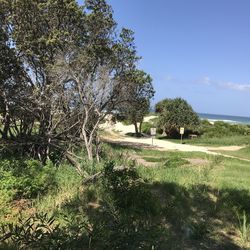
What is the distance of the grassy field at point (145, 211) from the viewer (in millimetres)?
4363

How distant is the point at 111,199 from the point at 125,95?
10.6 m

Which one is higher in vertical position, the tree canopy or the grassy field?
the tree canopy

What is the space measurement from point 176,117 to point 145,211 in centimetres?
3239

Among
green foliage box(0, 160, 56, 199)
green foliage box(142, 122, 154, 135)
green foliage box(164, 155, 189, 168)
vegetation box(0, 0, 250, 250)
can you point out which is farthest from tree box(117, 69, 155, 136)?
green foliage box(142, 122, 154, 135)

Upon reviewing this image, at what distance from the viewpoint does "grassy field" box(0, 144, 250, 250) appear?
4.36 m

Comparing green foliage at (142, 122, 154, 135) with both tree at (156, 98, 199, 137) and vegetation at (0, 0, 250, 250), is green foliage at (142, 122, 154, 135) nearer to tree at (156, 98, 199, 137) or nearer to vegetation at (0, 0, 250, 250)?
tree at (156, 98, 199, 137)

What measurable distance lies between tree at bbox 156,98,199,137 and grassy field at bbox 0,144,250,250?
97.1 feet

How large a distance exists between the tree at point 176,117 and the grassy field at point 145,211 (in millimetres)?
29601

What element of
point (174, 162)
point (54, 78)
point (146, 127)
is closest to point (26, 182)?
point (54, 78)

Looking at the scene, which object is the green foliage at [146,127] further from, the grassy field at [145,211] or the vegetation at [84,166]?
the grassy field at [145,211]

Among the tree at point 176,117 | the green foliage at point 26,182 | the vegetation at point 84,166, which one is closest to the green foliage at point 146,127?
the tree at point 176,117

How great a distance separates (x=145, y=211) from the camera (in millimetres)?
6367

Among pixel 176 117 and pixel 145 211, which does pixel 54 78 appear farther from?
pixel 176 117

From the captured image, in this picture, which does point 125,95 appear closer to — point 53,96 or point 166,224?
point 53,96
